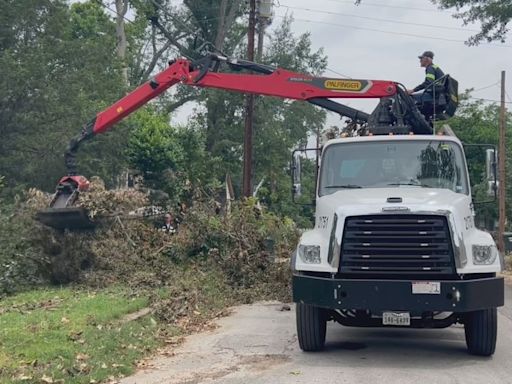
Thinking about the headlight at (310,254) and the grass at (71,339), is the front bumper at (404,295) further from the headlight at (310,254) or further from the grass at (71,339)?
the grass at (71,339)

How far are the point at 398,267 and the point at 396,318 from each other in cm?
58

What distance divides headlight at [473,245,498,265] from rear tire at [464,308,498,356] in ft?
1.88

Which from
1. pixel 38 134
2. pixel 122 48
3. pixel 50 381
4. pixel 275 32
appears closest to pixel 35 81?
pixel 38 134

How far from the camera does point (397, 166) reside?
953 centimetres

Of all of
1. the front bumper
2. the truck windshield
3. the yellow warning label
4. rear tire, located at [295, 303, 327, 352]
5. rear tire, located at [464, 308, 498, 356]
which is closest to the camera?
the front bumper

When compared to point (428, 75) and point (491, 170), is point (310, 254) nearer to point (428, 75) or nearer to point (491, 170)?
point (491, 170)

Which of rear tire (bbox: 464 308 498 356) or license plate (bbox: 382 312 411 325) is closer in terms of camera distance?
license plate (bbox: 382 312 411 325)

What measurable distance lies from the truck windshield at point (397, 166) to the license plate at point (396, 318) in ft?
6.05

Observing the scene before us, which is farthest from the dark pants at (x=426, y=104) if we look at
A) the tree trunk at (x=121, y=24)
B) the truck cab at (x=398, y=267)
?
the tree trunk at (x=121, y=24)

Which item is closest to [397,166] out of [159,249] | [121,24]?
[159,249]

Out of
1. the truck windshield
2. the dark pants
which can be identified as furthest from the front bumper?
the dark pants

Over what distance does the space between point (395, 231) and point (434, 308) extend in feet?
3.10

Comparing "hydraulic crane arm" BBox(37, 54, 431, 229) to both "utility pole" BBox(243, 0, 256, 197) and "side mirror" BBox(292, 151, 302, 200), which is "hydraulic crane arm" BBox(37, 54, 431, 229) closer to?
"side mirror" BBox(292, 151, 302, 200)

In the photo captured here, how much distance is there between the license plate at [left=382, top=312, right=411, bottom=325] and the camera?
8141 millimetres
